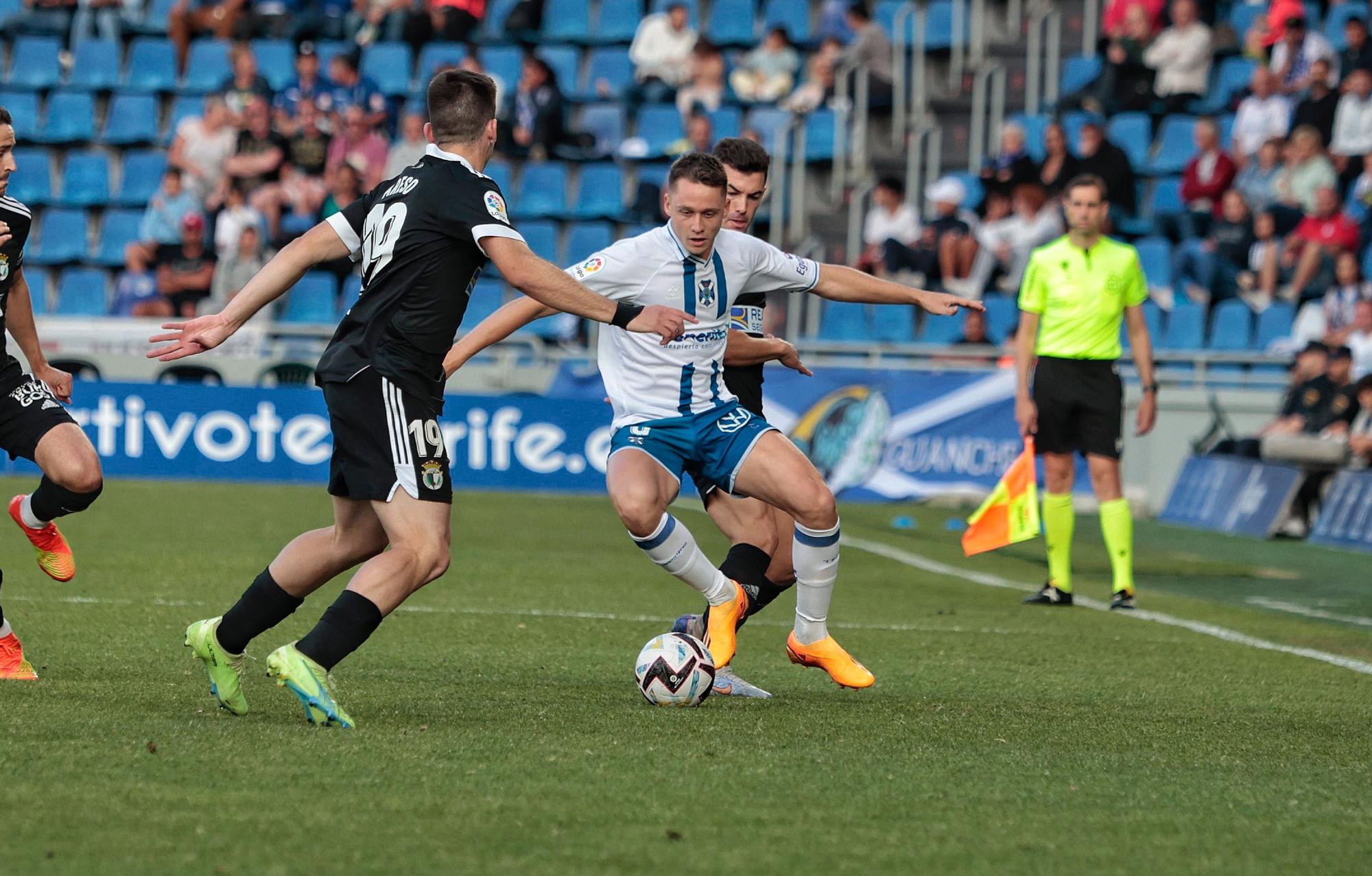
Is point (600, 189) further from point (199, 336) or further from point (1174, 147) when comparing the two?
point (199, 336)

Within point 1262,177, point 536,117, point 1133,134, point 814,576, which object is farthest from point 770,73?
point 814,576

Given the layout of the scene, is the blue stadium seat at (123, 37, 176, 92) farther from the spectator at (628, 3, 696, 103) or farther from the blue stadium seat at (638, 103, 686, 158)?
the blue stadium seat at (638, 103, 686, 158)

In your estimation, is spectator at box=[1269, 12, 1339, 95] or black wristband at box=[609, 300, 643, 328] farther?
spectator at box=[1269, 12, 1339, 95]

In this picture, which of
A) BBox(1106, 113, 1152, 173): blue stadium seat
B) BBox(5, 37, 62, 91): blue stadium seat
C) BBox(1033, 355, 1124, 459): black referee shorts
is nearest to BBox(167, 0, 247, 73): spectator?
BBox(5, 37, 62, 91): blue stadium seat

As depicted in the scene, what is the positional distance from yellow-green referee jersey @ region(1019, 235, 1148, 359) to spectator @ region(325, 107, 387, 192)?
11.9 meters

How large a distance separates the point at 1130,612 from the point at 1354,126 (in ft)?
35.2

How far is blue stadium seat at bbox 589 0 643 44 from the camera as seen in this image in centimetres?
2364

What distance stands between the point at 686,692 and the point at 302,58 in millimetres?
17449

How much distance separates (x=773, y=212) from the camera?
837 inches

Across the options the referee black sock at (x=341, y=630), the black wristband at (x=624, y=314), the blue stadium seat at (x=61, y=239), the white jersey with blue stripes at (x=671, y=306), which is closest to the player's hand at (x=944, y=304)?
the white jersey with blue stripes at (x=671, y=306)

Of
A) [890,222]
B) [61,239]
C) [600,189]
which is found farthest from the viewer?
[61,239]

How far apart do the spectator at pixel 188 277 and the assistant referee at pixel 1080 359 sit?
1185 centimetres

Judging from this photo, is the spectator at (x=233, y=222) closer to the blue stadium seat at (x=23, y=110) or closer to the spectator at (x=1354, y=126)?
the blue stadium seat at (x=23, y=110)

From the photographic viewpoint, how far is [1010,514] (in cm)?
1090
